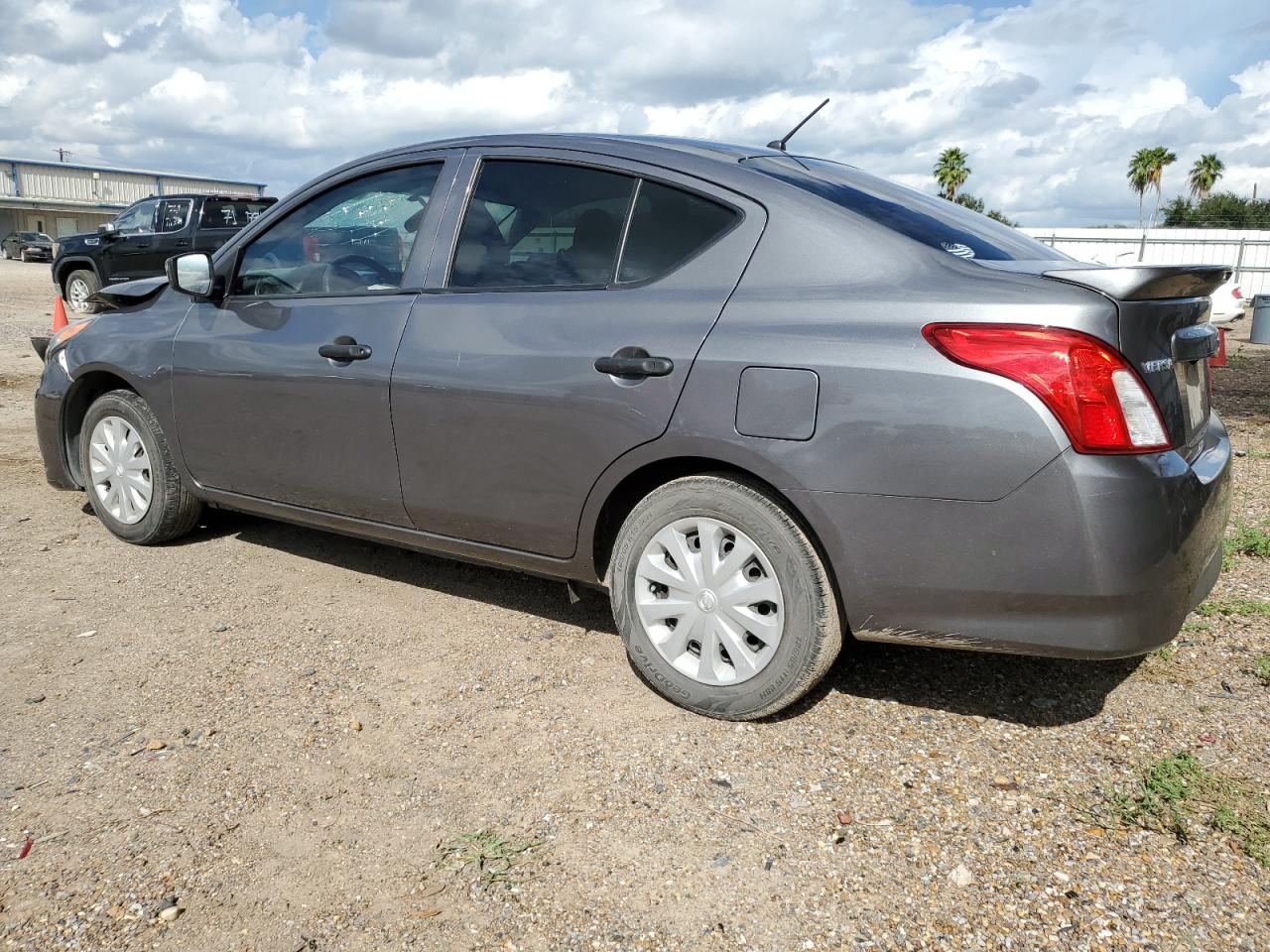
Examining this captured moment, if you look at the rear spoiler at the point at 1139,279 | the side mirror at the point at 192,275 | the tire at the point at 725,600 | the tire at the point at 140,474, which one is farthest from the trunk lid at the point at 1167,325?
the tire at the point at 140,474

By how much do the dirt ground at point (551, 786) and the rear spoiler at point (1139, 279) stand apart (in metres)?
1.31

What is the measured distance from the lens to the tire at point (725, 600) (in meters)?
2.99

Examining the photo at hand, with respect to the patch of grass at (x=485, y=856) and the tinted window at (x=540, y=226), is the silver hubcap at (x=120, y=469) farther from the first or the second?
the patch of grass at (x=485, y=856)

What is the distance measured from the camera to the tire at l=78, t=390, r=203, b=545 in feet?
15.4

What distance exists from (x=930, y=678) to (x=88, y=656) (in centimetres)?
292

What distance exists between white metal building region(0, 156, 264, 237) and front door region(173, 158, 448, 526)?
5344 centimetres

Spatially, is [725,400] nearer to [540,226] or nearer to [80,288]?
[540,226]

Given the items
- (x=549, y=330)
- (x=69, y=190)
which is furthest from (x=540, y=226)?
(x=69, y=190)

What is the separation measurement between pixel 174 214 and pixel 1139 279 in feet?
59.3

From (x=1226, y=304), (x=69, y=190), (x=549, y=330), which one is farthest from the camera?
(x=69, y=190)

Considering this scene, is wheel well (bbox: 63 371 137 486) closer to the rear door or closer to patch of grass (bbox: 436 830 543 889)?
the rear door

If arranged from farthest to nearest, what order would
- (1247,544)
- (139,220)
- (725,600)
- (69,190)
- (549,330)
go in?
(69,190), (139,220), (1247,544), (549,330), (725,600)

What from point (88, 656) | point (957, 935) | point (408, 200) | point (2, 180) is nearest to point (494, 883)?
point (957, 935)

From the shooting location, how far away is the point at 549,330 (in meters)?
3.38
